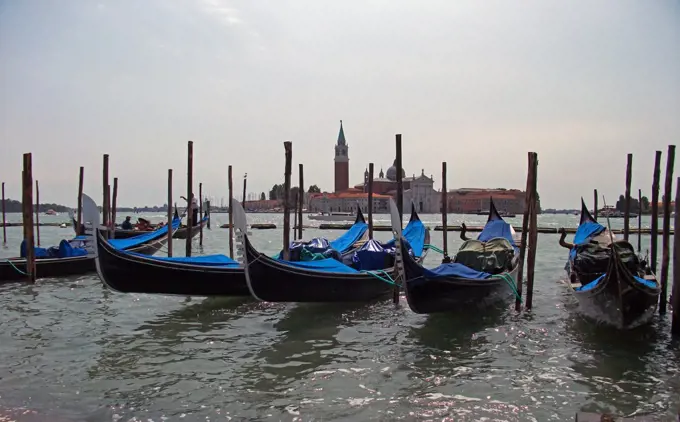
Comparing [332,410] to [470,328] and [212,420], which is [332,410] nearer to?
[212,420]

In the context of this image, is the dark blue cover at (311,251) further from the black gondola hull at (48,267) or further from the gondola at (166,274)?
the black gondola hull at (48,267)

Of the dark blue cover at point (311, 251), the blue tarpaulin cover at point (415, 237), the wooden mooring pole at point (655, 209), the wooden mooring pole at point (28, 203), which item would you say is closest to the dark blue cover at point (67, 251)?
the wooden mooring pole at point (28, 203)

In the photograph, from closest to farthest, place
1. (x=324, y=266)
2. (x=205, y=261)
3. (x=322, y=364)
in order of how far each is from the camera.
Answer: (x=322, y=364) < (x=324, y=266) < (x=205, y=261)

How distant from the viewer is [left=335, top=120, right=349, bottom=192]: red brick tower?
237 ft

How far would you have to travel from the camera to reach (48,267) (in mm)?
8281

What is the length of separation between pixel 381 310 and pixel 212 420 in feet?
10.4

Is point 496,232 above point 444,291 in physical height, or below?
above

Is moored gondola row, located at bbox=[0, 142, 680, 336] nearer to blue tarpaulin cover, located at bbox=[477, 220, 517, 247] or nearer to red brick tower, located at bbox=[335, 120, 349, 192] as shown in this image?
blue tarpaulin cover, located at bbox=[477, 220, 517, 247]

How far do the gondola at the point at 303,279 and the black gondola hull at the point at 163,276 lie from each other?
0.72 meters

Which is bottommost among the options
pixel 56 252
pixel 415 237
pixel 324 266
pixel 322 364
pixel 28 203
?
pixel 322 364

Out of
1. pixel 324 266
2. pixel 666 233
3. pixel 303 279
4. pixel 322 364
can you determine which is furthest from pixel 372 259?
pixel 666 233

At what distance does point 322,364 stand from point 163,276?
2336 millimetres

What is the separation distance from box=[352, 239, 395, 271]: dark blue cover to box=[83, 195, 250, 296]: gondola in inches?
55.7

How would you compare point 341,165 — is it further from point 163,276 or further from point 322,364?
point 322,364
